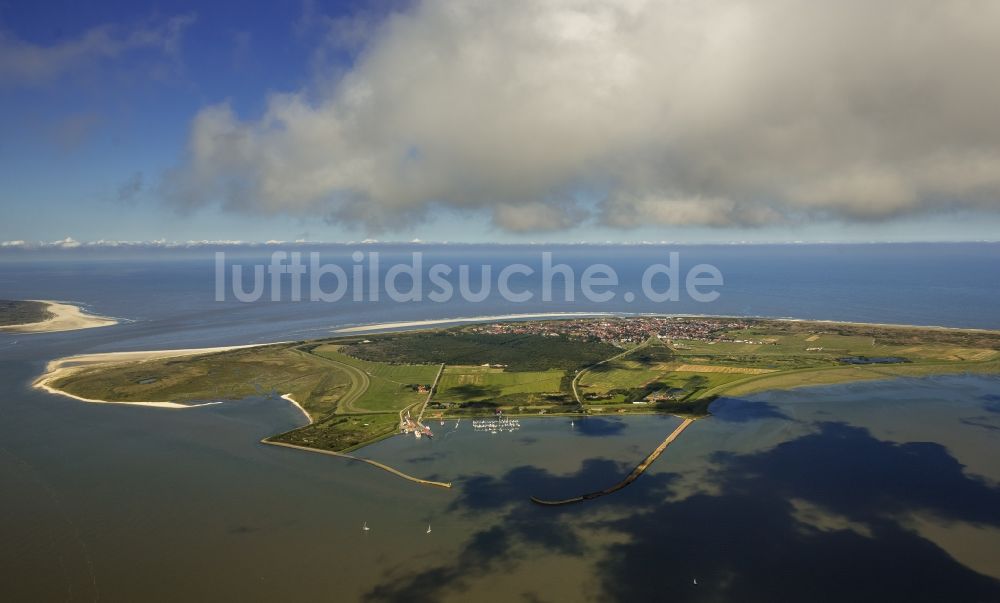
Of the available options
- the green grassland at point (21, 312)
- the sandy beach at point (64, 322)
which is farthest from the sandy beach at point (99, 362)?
the green grassland at point (21, 312)

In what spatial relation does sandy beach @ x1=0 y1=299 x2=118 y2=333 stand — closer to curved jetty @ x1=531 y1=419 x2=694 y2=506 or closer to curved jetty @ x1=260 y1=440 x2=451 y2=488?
curved jetty @ x1=260 y1=440 x2=451 y2=488

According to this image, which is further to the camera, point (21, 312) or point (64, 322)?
point (21, 312)

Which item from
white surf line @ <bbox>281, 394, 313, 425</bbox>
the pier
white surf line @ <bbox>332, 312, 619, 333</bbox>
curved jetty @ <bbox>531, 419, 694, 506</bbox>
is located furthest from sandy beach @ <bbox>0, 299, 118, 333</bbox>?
curved jetty @ <bbox>531, 419, 694, 506</bbox>

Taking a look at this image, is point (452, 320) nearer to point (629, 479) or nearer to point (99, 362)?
point (99, 362)

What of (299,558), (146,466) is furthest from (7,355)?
(299,558)

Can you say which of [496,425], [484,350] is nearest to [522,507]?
[496,425]

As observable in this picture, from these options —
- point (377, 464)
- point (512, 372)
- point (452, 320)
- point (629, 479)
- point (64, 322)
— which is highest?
point (452, 320)
